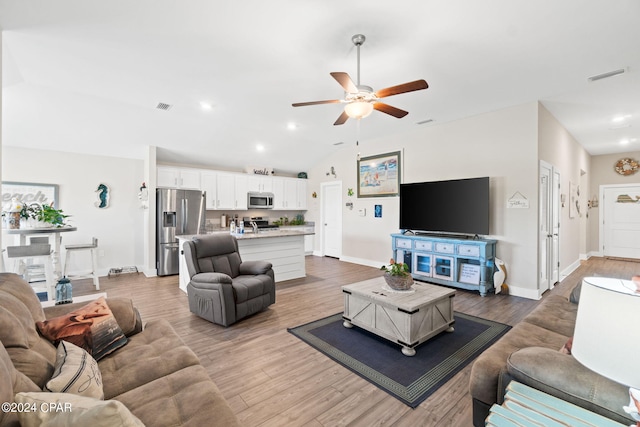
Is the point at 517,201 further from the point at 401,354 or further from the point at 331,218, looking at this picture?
the point at 331,218

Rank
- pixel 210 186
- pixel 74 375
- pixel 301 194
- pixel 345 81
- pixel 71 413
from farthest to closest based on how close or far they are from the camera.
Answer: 1. pixel 301 194
2. pixel 210 186
3. pixel 345 81
4. pixel 74 375
5. pixel 71 413

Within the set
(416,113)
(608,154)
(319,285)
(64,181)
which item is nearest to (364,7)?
(416,113)

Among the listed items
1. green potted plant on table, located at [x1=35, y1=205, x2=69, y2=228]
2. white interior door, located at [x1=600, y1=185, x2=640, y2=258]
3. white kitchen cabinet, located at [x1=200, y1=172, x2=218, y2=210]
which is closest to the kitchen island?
green potted plant on table, located at [x1=35, y1=205, x2=69, y2=228]

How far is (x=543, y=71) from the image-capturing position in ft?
10.6

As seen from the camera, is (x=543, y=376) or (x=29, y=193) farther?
(x=29, y=193)

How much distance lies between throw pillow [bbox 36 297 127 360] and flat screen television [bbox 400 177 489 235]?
4.57 meters

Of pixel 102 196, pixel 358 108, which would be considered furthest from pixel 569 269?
pixel 102 196

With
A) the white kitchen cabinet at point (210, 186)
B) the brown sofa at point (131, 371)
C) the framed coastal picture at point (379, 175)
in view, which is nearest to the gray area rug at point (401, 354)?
the brown sofa at point (131, 371)

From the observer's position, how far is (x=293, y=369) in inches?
92.8

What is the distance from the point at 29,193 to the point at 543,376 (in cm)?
702

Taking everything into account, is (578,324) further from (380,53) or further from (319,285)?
(319,285)

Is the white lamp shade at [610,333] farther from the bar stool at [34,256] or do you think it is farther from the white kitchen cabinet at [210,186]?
the white kitchen cabinet at [210,186]

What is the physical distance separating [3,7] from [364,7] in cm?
282

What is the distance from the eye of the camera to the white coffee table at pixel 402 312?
102 inches
